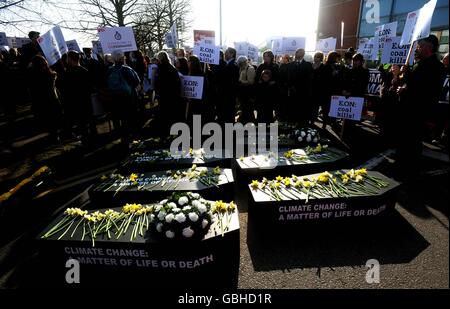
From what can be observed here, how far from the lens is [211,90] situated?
802 cm

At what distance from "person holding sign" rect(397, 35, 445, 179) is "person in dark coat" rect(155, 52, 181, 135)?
5.19 metres

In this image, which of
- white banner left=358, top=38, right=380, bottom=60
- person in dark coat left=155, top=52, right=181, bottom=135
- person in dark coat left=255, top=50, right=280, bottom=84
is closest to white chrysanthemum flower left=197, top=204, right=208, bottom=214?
person in dark coat left=155, top=52, right=181, bottom=135

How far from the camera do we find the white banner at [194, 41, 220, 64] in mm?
7324

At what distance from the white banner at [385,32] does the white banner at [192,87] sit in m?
5.25

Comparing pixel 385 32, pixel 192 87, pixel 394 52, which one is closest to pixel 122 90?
pixel 192 87

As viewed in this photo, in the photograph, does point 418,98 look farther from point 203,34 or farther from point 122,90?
point 203,34

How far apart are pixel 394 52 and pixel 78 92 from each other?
8393mm

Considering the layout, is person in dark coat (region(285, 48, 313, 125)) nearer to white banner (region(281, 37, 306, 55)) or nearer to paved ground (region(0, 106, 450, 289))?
white banner (region(281, 37, 306, 55))

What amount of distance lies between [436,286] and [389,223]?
125 cm

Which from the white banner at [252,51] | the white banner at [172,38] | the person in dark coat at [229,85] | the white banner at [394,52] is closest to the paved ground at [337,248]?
the white banner at [394,52]

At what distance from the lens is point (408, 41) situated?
6.29 metres

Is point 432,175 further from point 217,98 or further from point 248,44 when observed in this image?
point 248,44

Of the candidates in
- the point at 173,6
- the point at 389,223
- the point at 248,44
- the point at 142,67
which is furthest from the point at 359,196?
the point at 173,6

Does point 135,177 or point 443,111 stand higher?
point 443,111
